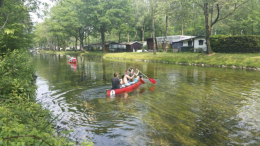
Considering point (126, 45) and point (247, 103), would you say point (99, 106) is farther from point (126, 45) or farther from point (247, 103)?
point (126, 45)

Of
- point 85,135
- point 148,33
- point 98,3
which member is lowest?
point 85,135

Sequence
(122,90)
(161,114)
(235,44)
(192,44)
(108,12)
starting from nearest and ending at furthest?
(161,114) < (122,90) < (235,44) < (192,44) < (108,12)

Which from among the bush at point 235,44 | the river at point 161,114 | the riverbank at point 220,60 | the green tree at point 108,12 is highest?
the green tree at point 108,12

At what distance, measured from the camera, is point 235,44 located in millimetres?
30781

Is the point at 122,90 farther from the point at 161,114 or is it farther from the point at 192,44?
the point at 192,44

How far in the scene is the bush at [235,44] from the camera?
94.7ft

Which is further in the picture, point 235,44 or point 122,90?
point 235,44

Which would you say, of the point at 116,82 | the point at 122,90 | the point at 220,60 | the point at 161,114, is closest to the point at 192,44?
the point at 220,60

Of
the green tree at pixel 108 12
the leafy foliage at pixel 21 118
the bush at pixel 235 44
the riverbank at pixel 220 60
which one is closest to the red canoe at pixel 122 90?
the leafy foliage at pixel 21 118

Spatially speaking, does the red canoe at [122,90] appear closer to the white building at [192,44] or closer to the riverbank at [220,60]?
the riverbank at [220,60]

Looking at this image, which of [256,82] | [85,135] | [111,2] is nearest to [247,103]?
[256,82]

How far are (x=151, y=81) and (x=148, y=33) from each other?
58959 mm

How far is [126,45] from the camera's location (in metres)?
64.9

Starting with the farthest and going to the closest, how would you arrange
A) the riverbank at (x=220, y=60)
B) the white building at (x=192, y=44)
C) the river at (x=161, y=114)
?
the white building at (x=192, y=44) → the riverbank at (x=220, y=60) → the river at (x=161, y=114)
